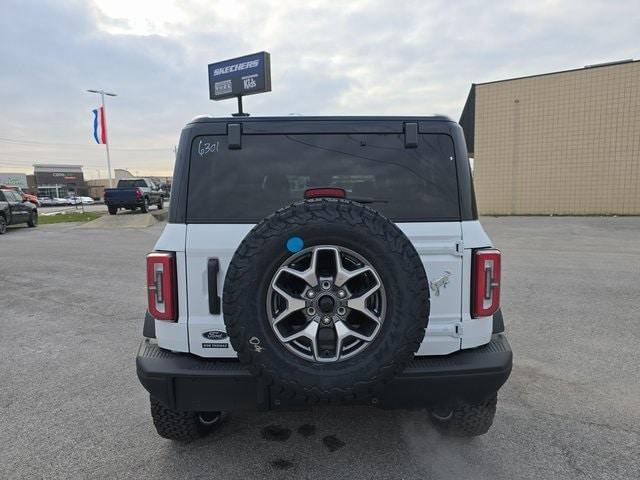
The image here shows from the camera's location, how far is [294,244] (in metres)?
2.02

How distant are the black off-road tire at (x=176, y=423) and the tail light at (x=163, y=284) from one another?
643 mm

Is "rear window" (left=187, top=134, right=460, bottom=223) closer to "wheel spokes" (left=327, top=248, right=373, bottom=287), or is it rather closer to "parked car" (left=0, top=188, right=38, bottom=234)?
"wheel spokes" (left=327, top=248, right=373, bottom=287)

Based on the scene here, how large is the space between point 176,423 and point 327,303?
1416 millimetres

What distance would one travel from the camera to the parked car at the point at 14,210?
16408 millimetres

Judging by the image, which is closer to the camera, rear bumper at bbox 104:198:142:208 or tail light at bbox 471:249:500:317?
tail light at bbox 471:249:500:317

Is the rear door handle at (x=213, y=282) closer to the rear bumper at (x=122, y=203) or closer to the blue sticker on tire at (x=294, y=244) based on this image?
the blue sticker on tire at (x=294, y=244)

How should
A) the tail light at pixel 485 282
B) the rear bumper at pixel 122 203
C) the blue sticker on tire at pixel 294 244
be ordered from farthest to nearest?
the rear bumper at pixel 122 203, the tail light at pixel 485 282, the blue sticker on tire at pixel 294 244

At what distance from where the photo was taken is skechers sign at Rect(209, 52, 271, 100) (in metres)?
28.4

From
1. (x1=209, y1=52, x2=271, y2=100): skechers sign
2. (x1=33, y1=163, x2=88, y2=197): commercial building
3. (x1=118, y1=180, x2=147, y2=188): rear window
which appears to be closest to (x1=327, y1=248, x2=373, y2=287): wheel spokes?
(x1=118, y1=180, x2=147, y2=188): rear window

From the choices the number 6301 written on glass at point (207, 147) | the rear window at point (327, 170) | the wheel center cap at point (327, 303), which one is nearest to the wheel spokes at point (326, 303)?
the wheel center cap at point (327, 303)

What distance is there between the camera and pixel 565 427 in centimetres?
295

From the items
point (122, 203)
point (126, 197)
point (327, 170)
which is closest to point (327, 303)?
point (327, 170)

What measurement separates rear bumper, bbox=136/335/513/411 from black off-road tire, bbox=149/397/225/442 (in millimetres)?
386

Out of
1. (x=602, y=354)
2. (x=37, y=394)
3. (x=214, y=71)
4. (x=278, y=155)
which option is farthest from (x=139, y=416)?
(x=214, y=71)
